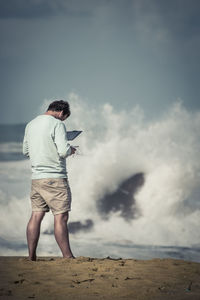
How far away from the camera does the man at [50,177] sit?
700 cm

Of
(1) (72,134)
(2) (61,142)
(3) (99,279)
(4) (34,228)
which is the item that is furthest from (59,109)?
(3) (99,279)

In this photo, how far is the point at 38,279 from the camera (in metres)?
5.89

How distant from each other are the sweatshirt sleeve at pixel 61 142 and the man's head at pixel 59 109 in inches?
14.8

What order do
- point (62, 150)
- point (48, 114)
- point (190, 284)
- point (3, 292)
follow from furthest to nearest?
point (48, 114), point (62, 150), point (190, 284), point (3, 292)

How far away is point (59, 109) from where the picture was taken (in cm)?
737

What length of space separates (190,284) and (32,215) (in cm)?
281

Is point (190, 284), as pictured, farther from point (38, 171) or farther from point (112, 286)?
point (38, 171)

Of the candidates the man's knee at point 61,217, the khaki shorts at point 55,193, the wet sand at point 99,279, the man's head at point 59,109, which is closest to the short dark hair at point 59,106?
the man's head at point 59,109

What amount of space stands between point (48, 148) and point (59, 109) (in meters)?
0.75

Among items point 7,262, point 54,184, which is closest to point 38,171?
point 54,184

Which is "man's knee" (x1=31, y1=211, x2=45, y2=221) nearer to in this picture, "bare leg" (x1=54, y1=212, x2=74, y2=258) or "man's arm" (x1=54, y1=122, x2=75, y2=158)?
"bare leg" (x1=54, y1=212, x2=74, y2=258)

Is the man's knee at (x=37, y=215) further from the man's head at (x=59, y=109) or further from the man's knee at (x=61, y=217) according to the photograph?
the man's head at (x=59, y=109)

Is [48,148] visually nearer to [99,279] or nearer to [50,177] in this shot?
[50,177]

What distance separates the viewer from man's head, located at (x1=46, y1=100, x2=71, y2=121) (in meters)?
7.38
